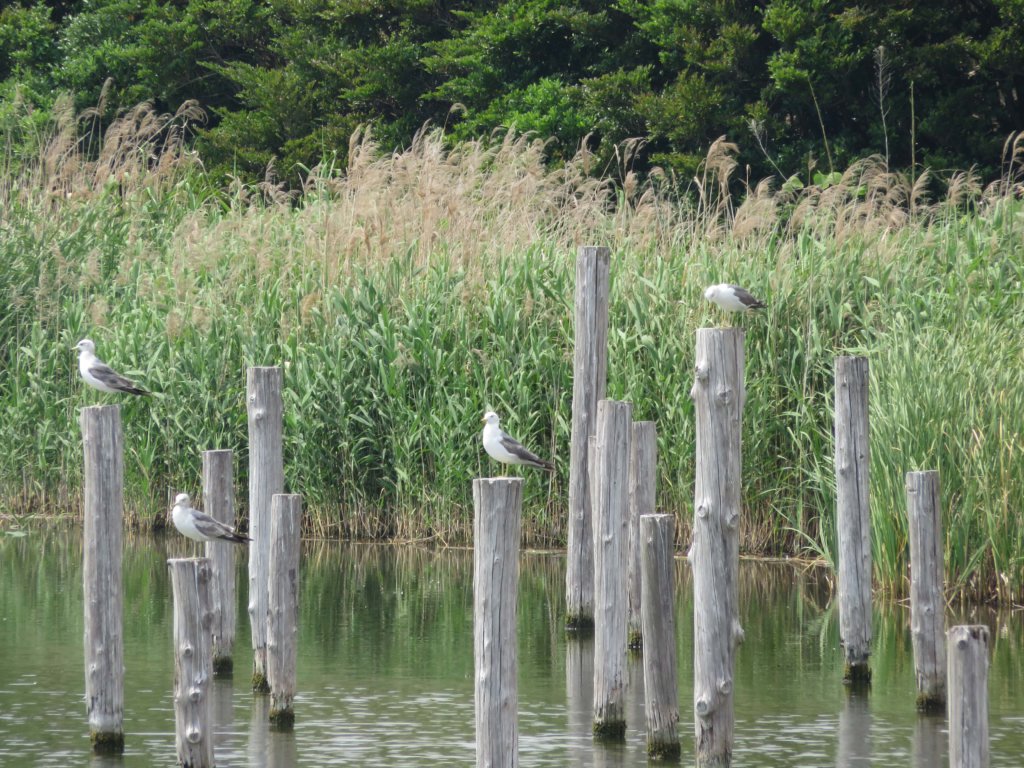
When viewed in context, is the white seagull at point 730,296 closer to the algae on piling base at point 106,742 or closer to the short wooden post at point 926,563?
the short wooden post at point 926,563

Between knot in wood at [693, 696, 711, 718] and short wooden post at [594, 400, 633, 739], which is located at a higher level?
short wooden post at [594, 400, 633, 739]

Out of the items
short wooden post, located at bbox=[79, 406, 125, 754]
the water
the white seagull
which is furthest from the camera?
the white seagull

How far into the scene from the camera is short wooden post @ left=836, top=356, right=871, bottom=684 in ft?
33.3

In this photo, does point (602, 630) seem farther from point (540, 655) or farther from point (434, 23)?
point (434, 23)

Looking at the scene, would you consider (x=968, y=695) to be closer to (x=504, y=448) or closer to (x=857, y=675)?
(x=857, y=675)

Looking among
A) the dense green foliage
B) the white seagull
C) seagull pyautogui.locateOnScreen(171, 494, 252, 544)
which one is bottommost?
seagull pyautogui.locateOnScreen(171, 494, 252, 544)

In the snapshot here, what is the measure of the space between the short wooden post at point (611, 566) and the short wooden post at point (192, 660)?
2093mm

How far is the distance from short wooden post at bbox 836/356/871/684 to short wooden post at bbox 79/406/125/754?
13.5 ft

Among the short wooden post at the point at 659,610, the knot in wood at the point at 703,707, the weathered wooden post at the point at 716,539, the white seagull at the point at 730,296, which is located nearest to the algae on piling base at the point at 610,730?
the short wooden post at the point at 659,610

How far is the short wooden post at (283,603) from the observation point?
927cm

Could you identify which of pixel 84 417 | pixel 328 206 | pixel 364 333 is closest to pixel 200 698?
pixel 84 417

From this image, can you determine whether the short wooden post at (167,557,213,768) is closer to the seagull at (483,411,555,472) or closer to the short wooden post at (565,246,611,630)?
the seagull at (483,411,555,472)

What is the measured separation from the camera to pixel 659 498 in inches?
552

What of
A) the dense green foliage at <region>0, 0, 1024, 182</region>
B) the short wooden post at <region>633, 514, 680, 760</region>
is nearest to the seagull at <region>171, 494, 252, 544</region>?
the short wooden post at <region>633, 514, 680, 760</region>
